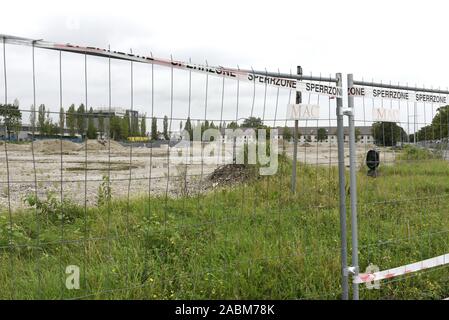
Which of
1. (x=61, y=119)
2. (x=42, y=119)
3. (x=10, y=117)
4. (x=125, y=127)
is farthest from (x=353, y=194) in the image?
(x=10, y=117)

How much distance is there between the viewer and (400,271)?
12.3ft

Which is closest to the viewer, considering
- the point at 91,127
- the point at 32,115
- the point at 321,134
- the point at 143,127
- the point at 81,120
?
the point at 32,115

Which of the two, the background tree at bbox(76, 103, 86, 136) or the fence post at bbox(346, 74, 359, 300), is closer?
the background tree at bbox(76, 103, 86, 136)

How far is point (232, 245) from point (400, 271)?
5.61 feet

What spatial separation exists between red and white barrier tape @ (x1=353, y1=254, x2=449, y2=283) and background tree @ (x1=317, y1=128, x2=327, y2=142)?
1.49 meters

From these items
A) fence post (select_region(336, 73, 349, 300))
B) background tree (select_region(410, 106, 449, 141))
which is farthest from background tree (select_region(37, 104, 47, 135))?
background tree (select_region(410, 106, 449, 141))

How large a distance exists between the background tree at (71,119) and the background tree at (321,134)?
2.41 m

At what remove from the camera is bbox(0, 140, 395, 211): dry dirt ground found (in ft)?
14.0

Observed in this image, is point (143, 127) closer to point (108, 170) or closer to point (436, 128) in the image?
point (108, 170)

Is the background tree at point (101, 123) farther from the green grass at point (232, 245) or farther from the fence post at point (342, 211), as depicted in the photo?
the fence post at point (342, 211)

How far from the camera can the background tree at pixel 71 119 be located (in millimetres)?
3043

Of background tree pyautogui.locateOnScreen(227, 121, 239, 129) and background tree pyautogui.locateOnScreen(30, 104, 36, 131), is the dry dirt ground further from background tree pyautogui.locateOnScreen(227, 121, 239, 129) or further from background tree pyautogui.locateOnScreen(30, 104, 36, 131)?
background tree pyautogui.locateOnScreen(227, 121, 239, 129)
